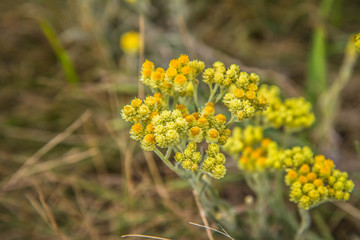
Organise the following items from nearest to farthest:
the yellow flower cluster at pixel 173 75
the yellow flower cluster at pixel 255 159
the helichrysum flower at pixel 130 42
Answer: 1. the yellow flower cluster at pixel 173 75
2. the yellow flower cluster at pixel 255 159
3. the helichrysum flower at pixel 130 42

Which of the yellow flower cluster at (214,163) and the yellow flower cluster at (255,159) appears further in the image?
the yellow flower cluster at (255,159)

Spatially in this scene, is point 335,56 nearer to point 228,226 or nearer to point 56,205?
point 228,226

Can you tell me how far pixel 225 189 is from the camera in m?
2.71

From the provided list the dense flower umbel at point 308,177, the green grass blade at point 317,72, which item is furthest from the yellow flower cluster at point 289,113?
the green grass blade at point 317,72

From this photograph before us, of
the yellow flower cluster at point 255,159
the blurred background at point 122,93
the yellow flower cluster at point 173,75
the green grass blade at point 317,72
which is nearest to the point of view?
the yellow flower cluster at point 173,75

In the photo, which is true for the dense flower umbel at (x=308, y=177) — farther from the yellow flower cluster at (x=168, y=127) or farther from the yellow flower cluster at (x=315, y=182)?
the yellow flower cluster at (x=168, y=127)

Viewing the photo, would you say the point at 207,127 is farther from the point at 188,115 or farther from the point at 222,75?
the point at 222,75

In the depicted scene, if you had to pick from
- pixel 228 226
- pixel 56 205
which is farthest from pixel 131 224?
pixel 228 226

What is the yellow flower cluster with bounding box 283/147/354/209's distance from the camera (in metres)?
1.42

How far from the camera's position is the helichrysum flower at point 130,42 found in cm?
342

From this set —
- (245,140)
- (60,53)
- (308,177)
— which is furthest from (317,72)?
(60,53)

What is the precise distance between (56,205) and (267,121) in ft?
5.73

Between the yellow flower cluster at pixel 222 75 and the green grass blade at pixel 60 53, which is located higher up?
the green grass blade at pixel 60 53

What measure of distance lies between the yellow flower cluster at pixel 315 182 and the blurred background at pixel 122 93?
0.76m
